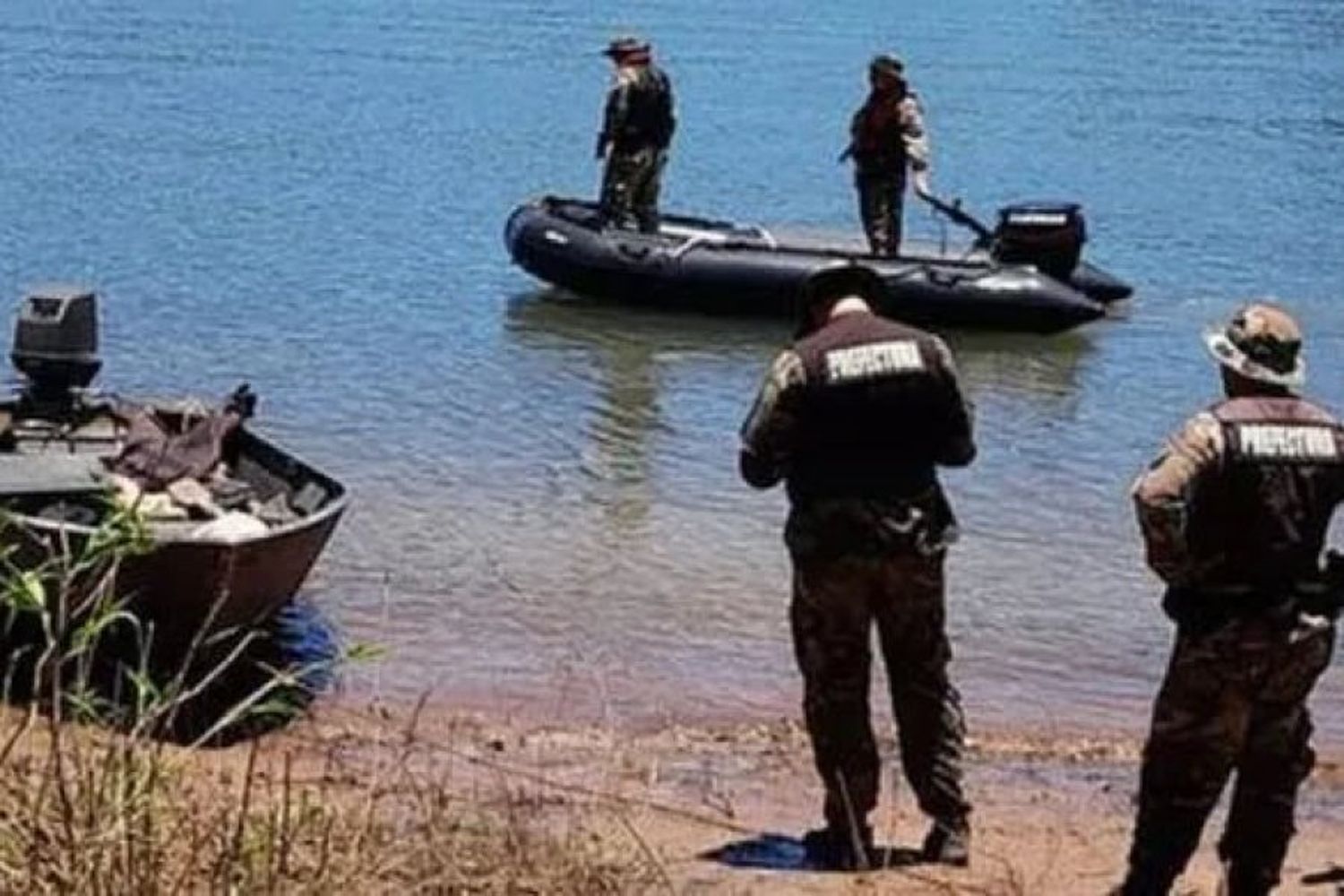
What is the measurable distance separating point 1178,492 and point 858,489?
2.90 feet

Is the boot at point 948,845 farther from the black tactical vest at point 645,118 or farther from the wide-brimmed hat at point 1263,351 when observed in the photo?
the black tactical vest at point 645,118

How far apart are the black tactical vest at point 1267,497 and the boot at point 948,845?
1434 millimetres

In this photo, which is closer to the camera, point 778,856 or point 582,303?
point 778,856

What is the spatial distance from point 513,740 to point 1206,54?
121 feet

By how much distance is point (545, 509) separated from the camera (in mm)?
13070

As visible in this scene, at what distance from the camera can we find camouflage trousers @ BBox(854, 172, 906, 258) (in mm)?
17969

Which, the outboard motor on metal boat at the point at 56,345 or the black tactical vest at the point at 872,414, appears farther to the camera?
the outboard motor on metal boat at the point at 56,345

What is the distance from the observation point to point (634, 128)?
1820 cm

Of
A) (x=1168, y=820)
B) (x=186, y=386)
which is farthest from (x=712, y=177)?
(x=1168, y=820)

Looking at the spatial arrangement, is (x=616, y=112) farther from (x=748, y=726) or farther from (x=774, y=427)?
(x=774, y=427)

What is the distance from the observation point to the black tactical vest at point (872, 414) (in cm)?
653

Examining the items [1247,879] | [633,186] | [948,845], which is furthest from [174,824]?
[633,186]

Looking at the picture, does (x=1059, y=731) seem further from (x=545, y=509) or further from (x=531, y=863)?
(x=531, y=863)

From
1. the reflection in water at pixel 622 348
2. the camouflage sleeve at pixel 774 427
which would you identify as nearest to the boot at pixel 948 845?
the camouflage sleeve at pixel 774 427
